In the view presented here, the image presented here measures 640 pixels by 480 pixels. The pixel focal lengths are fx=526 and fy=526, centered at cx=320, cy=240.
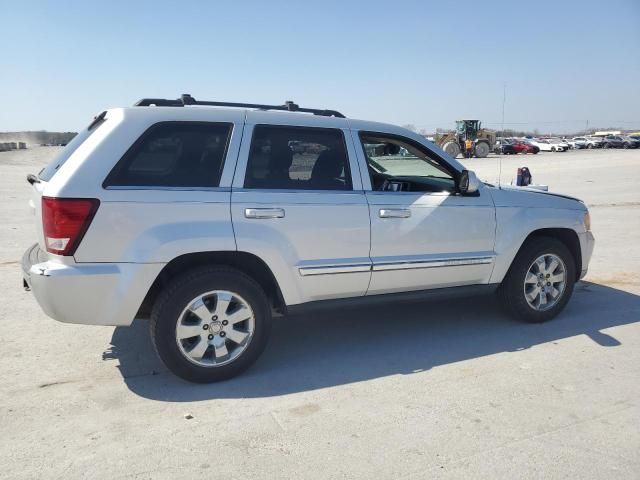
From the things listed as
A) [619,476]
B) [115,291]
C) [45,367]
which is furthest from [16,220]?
[619,476]

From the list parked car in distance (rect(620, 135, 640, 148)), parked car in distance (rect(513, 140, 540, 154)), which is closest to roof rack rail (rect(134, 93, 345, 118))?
parked car in distance (rect(513, 140, 540, 154))

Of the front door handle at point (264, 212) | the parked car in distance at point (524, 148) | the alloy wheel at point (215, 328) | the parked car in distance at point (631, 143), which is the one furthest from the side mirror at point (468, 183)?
the parked car in distance at point (631, 143)

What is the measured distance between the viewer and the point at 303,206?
380cm

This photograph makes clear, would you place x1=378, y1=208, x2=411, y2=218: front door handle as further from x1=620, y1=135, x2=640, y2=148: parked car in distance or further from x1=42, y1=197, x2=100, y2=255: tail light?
x1=620, y1=135, x2=640, y2=148: parked car in distance

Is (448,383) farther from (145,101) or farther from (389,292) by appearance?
(145,101)

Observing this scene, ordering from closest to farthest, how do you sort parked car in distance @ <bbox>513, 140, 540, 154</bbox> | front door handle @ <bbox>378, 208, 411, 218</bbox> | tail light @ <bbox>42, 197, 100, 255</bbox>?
tail light @ <bbox>42, 197, 100, 255</bbox>, front door handle @ <bbox>378, 208, 411, 218</bbox>, parked car in distance @ <bbox>513, 140, 540, 154</bbox>

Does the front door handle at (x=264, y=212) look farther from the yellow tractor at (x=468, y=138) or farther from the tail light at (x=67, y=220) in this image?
the yellow tractor at (x=468, y=138)

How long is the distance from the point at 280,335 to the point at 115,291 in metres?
1.69

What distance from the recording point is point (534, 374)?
3.85m

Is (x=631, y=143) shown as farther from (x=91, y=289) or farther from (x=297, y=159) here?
(x=91, y=289)

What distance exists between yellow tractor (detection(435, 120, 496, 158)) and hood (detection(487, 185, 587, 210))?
129 ft

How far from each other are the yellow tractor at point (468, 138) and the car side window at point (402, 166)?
129ft

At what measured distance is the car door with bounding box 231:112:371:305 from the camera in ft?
12.1

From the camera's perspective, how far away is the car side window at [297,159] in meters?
3.79
